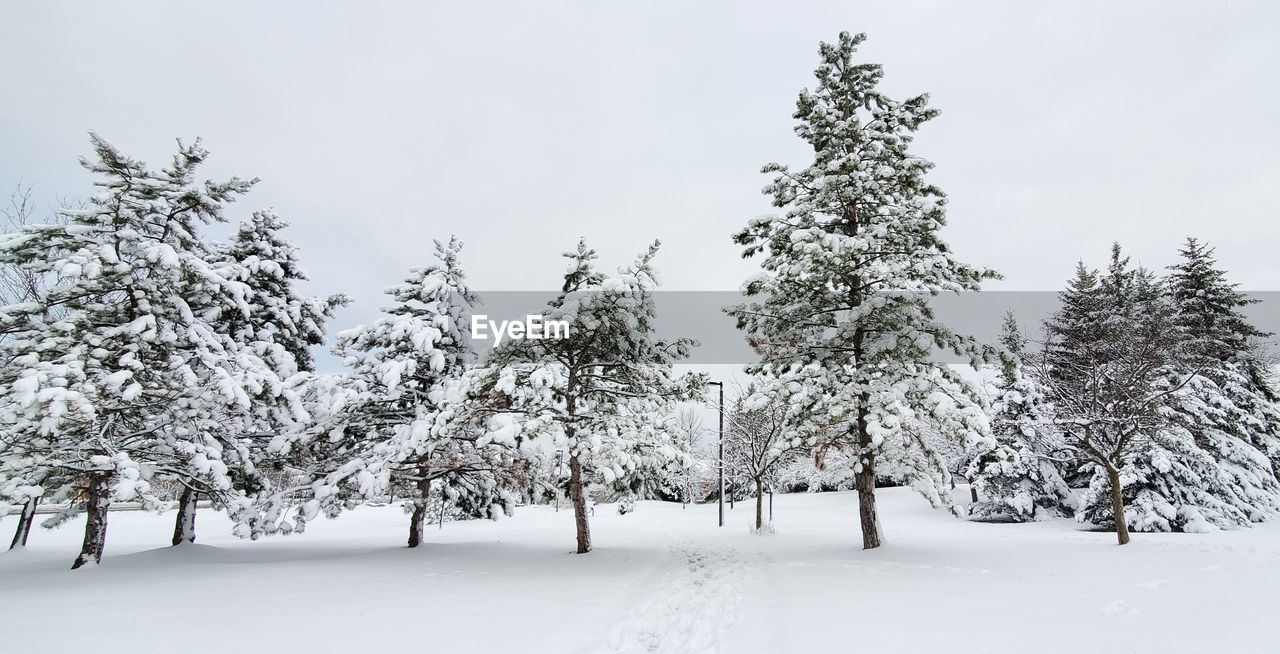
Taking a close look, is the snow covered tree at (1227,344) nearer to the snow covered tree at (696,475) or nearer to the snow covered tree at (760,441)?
the snow covered tree at (760,441)

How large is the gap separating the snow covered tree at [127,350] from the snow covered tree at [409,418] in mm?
1614

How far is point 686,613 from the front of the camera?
7691mm

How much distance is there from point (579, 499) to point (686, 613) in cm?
559

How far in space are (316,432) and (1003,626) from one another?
13409 mm

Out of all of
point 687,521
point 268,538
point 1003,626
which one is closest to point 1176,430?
point 1003,626

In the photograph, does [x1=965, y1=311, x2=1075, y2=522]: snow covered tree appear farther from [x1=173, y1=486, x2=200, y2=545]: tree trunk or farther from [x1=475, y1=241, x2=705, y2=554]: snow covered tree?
[x1=173, y1=486, x2=200, y2=545]: tree trunk

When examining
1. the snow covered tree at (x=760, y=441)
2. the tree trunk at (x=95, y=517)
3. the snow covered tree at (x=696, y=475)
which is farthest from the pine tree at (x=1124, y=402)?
the tree trunk at (x=95, y=517)

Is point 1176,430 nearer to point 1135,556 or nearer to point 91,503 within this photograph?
point 1135,556

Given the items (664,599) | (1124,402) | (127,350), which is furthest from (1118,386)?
(127,350)

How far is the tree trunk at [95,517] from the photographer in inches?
409

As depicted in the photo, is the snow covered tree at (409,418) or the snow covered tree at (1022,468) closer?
the snow covered tree at (409,418)

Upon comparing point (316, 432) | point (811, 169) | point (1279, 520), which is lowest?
point (1279, 520)

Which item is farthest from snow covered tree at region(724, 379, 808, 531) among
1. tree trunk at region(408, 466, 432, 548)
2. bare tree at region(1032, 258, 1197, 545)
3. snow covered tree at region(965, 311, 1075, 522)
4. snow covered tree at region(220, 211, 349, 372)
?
snow covered tree at region(220, 211, 349, 372)

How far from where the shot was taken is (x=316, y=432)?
1245cm
